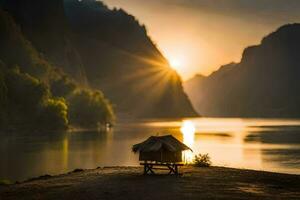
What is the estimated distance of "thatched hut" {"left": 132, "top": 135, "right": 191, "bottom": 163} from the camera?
Answer: 121 ft

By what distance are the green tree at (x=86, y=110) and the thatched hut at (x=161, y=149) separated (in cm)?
14527

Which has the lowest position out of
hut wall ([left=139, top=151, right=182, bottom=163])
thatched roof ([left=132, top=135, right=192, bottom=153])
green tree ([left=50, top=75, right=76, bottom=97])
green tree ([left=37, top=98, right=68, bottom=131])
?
hut wall ([left=139, top=151, right=182, bottom=163])

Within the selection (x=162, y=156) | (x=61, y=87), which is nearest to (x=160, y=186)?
(x=162, y=156)

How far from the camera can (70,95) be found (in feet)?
623

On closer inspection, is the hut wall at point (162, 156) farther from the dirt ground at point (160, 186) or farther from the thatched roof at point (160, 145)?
the dirt ground at point (160, 186)

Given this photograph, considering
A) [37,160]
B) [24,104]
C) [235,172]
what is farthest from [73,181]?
[24,104]

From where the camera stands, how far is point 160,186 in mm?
32656

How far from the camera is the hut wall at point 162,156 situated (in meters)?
37.1

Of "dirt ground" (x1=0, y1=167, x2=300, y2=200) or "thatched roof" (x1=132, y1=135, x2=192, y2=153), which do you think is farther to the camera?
"thatched roof" (x1=132, y1=135, x2=192, y2=153)

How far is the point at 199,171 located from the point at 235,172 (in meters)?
3.00

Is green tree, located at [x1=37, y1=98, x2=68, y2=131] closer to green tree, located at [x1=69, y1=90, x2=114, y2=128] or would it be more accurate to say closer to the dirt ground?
green tree, located at [x1=69, y1=90, x2=114, y2=128]

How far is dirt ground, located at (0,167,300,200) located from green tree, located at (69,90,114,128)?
14430cm

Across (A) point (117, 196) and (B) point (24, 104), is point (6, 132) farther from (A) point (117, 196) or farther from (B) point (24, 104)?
(A) point (117, 196)

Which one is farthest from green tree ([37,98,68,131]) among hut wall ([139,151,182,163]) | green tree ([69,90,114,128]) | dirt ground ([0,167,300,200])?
hut wall ([139,151,182,163])
